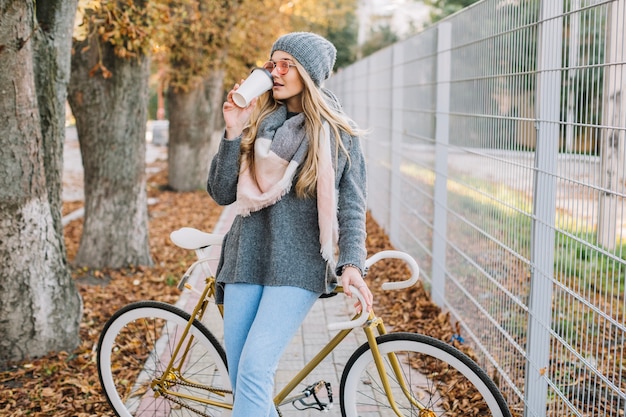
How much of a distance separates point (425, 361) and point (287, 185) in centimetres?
114

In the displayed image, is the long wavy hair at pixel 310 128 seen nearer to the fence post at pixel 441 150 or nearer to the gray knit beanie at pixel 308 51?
the gray knit beanie at pixel 308 51

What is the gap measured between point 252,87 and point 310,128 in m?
0.33

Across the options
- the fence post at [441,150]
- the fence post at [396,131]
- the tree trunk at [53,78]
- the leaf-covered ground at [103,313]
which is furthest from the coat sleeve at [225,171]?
the fence post at [396,131]

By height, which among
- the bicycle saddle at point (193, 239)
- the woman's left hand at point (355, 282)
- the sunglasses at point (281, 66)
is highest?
Result: the sunglasses at point (281, 66)

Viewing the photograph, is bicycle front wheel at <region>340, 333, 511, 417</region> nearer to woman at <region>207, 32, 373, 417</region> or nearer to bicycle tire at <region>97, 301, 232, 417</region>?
woman at <region>207, 32, 373, 417</region>

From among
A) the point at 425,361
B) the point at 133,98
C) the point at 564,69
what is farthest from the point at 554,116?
the point at 133,98

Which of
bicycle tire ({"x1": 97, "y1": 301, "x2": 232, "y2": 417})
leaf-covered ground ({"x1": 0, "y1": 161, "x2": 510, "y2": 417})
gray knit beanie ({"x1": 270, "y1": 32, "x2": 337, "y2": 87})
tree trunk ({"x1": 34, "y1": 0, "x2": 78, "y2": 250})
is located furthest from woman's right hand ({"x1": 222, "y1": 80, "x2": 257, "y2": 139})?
tree trunk ({"x1": 34, "y1": 0, "x2": 78, "y2": 250})

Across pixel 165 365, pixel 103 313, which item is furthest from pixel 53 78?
pixel 165 365

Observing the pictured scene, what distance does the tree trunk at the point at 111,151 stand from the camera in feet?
25.9

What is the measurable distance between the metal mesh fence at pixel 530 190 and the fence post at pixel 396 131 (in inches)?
52.8

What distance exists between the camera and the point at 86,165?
8266 millimetres

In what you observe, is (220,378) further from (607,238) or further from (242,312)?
(607,238)

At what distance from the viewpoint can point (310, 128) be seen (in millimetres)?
3102

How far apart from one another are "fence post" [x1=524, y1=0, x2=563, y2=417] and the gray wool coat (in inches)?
40.0
